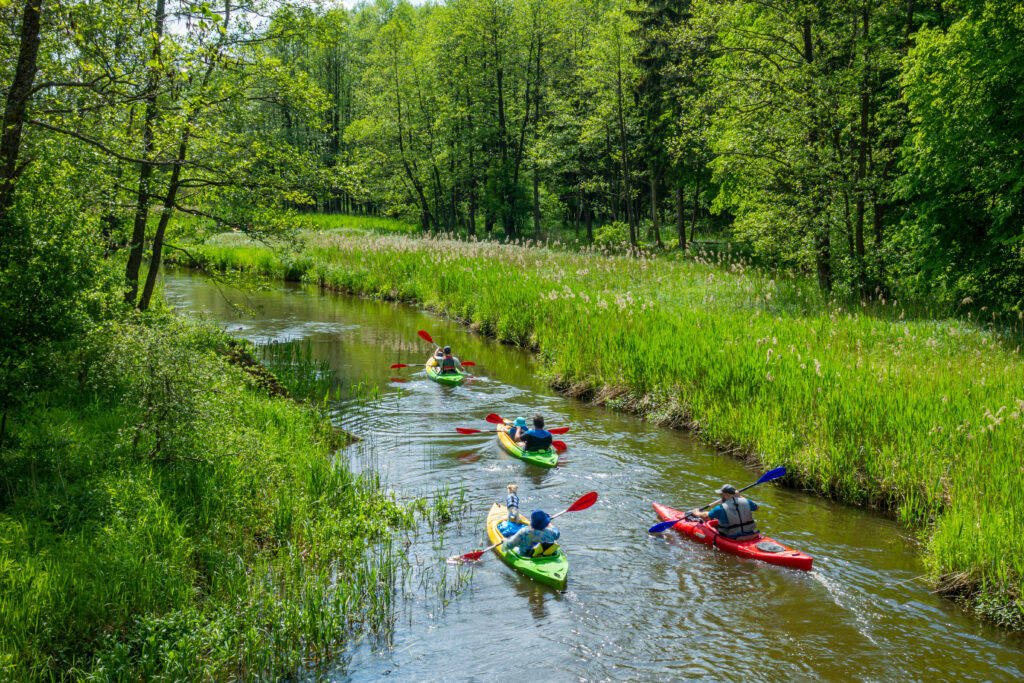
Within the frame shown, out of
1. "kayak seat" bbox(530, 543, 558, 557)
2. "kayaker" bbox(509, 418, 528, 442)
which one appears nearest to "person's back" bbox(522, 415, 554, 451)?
"kayaker" bbox(509, 418, 528, 442)

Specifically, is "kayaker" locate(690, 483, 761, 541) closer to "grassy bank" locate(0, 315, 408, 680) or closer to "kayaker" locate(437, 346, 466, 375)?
"grassy bank" locate(0, 315, 408, 680)

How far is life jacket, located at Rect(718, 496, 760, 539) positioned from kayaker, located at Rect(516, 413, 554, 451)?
3326 mm

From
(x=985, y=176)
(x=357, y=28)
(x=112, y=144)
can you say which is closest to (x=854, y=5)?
(x=985, y=176)

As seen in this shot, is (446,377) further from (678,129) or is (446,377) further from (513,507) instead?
(678,129)

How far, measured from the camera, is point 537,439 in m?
10.2

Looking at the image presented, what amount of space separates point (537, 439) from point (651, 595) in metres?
3.76

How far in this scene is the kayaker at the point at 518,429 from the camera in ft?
35.1

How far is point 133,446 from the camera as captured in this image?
7113mm

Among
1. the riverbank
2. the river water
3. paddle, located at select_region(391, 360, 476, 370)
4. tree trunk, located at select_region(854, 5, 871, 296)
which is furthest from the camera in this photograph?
tree trunk, located at select_region(854, 5, 871, 296)

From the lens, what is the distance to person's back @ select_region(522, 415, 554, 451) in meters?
10.2

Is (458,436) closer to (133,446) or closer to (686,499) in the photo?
(686,499)

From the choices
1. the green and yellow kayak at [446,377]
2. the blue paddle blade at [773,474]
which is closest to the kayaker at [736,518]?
the blue paddle blade at [773,474]

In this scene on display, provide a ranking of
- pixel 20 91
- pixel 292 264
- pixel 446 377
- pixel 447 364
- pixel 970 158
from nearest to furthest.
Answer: pixel 20 91, pixel 970 158, pixel 292 264, pixel 446 377, pixel 447 364

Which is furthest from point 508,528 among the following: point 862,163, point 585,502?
point 862,163
